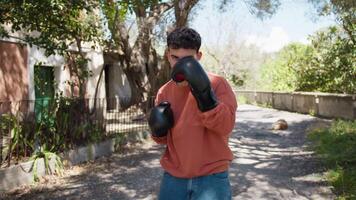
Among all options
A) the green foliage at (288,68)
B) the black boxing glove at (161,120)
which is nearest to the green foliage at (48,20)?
the black boxing glove at (161,120)

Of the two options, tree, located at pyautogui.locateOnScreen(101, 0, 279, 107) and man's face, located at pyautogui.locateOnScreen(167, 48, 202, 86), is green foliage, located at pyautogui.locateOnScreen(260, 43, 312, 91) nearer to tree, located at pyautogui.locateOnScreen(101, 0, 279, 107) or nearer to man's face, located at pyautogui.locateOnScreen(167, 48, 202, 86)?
tree, located at pyautogui.locateOnScreen(101, 0, 279, 107)

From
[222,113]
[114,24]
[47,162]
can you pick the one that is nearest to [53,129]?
[47,162]

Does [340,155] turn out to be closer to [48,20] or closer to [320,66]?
[48,20]

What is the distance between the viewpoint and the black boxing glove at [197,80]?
2533 mm

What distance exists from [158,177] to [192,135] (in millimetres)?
5143

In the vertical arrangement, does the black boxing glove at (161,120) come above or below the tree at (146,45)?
below

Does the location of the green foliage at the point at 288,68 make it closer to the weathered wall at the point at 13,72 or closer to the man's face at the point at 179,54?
the weathered wall at the point at 13,72

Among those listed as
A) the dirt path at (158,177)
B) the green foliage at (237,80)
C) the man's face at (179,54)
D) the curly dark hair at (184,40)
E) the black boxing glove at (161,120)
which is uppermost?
the green foliage at (237,80)

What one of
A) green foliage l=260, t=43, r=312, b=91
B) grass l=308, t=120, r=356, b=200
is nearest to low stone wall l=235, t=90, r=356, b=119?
green foliage l=260, t=43, r=312, b=91

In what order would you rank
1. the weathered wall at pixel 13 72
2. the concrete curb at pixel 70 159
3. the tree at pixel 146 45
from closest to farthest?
the concrete curb at pixel 70 159 → the weathered wall at pixel 13 72 → the tree at pixel 146 45

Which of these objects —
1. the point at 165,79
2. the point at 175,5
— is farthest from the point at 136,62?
the point at 175,5

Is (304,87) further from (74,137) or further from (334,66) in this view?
(74,137)

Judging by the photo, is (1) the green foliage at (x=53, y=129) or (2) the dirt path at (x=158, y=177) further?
(1) the green foliage at (x=53, y=129)

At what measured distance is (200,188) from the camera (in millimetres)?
2762
